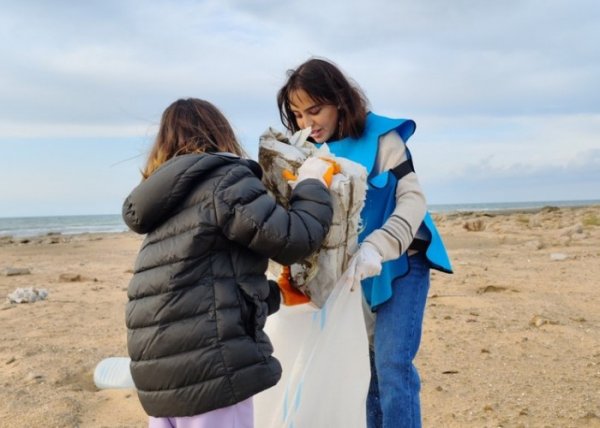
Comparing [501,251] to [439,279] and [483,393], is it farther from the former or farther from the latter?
[483,393]

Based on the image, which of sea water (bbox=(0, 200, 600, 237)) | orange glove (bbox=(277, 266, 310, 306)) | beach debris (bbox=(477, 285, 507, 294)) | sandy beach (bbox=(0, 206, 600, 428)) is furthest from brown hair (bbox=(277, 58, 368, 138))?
sea water (bbox=(0, 200, 600, 237))

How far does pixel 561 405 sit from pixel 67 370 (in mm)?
3457

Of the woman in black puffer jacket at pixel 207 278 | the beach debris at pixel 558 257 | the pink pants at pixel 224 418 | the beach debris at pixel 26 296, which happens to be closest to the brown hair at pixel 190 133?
the woman in black puffer jacket at pixel 207 278

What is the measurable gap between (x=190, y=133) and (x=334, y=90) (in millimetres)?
766

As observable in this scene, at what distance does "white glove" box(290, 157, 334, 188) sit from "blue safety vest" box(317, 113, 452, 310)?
1.28 feet

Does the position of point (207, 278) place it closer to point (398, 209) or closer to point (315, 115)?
point (398, 209)

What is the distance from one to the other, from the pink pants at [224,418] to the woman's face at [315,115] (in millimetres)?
1272

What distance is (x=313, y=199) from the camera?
2186 mm

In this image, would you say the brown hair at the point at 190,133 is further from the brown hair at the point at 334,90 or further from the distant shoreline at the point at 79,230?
the distant shoreline at the point at 79,230

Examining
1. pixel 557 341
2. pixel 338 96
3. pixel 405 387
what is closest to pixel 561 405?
pixel 557 341

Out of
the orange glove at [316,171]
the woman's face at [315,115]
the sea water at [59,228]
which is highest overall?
the woman's face at [315,115]

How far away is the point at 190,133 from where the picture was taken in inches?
90.3

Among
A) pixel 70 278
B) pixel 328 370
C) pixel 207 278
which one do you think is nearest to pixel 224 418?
pixel 207 278

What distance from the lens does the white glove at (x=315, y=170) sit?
7.57 feet
